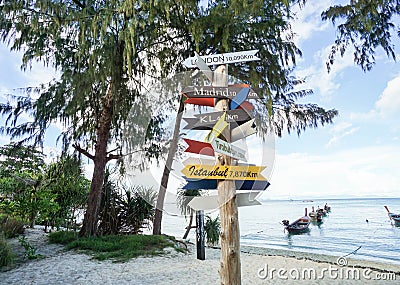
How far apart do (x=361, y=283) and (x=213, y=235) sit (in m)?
4.46

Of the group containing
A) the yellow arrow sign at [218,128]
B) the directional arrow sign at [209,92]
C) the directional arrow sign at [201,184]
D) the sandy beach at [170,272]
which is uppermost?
the directional arrow sign at [209,92]

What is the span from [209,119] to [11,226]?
6753 mm

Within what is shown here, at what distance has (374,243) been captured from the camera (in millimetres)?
12500

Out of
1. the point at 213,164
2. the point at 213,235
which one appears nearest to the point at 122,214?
the point at 213,235

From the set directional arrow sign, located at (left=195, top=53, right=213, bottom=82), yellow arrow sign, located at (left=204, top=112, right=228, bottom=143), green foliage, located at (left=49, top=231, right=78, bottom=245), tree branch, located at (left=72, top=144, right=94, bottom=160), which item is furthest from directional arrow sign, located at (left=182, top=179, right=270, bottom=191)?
green foliage, located at (left=49, top=231, right=78, bottom=245)

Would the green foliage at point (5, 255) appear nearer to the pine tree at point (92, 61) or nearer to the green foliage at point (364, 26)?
the pine tree at point (92, 61)

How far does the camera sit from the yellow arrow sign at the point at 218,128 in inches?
79.3

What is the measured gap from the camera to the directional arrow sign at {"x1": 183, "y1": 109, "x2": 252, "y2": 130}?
214 cm

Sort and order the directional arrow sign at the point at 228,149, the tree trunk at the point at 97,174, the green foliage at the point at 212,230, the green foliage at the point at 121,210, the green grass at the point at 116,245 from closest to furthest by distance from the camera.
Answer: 1. the directional arrow sign at the point at 228,149
2. the green grass at the point at 116,245
3. the tree trunk at the point at 97,174
4. the green foliage at the point at 121,210
5. the green foliage at the point at 212,230

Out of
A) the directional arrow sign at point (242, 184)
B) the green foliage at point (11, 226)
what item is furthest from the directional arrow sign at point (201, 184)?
the green foliage at point (11, 226)

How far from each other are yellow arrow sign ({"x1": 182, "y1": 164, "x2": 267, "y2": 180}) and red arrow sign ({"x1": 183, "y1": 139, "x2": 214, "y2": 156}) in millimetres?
114

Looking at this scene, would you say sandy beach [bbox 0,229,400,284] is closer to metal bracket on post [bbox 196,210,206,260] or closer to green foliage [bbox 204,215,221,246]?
metal bracket on post [bbox 196,210,206,260]

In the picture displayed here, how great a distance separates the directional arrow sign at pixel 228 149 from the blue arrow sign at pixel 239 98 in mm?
374

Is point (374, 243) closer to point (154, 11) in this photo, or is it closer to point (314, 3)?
point (314, 3)
